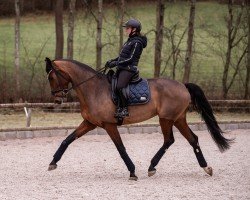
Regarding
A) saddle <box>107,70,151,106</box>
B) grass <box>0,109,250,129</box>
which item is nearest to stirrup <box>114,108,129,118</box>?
saddle <box>107,70,151,106</box>

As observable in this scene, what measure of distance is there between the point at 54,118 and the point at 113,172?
7.85 meters

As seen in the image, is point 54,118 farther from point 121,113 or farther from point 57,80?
Answer: point 121,113

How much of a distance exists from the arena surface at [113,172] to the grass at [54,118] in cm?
258

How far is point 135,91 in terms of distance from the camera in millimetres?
10016

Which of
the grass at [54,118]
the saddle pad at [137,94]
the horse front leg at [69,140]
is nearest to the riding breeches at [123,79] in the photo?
the saddle pad at [137,94]

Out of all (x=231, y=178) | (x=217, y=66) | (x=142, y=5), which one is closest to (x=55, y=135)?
(x=231, y=178)

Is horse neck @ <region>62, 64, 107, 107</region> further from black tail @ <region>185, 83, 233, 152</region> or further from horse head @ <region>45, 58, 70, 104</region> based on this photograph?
black tail @ <region>185, 83, 233, 152</region>

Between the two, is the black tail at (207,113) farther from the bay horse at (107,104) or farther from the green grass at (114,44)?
the green grass at (114,44)

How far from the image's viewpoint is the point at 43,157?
1205cm

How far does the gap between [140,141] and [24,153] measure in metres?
3.01

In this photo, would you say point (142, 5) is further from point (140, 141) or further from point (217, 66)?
point (140, 141)

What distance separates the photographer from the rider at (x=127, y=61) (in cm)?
989

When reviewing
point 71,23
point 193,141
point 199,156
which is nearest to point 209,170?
point 199,156

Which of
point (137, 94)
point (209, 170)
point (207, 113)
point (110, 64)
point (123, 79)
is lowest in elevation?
point (209, 170)
